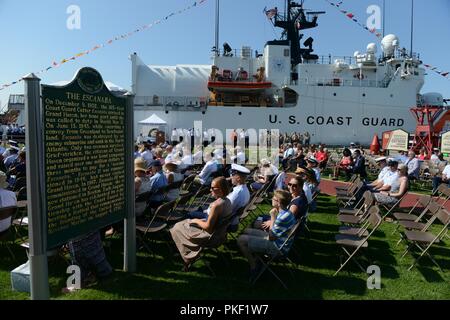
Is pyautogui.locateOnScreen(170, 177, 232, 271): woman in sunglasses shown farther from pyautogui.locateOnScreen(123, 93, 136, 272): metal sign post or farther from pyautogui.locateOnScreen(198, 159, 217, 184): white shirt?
pyautogui.locateOnScreen(198, 159, 217, 184): white shirt

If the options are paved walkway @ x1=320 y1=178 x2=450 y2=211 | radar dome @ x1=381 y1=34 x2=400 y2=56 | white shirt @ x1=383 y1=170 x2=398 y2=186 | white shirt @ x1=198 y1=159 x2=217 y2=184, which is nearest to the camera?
white shirt @ x1=383 y1=170 x2=398 y2=186

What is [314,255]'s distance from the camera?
5945mm

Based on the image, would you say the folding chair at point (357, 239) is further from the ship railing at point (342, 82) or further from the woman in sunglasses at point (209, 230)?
the ship railing at point (342, 82)

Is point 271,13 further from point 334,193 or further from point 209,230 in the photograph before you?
point 209,230

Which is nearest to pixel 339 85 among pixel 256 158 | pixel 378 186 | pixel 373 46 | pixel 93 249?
pixel 373 46

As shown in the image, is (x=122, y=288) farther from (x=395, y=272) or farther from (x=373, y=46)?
(x=373, y=46)

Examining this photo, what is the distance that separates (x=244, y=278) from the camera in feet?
16.3

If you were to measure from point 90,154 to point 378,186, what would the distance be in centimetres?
→ 697

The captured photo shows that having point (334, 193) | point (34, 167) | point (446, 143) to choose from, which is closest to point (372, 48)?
point (446, 143)

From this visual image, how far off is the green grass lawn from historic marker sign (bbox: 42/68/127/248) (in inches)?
33.7

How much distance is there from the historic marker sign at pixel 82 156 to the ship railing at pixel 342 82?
28.1 metres

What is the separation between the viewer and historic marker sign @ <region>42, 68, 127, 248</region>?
11.8 feet

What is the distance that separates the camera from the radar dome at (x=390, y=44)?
32.7 meters

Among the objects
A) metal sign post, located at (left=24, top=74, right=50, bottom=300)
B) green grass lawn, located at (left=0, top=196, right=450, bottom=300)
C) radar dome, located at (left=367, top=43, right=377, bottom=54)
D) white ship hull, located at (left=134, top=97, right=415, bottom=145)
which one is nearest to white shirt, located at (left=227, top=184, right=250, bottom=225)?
green grass lawn, located at (left=0, top=196, right=450, bottom=300)
